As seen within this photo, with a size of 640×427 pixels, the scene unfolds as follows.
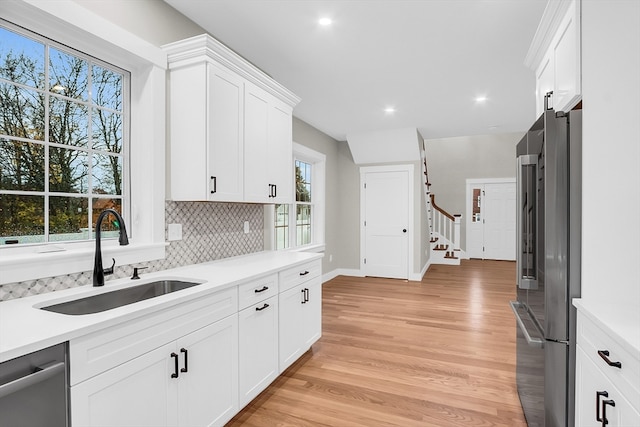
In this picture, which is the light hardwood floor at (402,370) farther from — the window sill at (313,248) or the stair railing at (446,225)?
the stair railing at (446,225)

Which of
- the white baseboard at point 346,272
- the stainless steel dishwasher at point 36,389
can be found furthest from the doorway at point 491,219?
the stainless steel dishwasher at point 36,389

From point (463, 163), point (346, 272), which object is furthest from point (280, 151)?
point (463, 163)

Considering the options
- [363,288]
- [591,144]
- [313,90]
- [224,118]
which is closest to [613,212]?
[591,144]

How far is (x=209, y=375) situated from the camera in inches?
71.2

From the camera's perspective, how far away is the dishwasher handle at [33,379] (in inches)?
39.6

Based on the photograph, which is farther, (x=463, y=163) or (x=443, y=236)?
(x=463, y=163)

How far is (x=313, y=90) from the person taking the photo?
3.93 m

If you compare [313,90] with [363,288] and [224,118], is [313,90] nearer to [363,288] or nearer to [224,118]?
[224,118]

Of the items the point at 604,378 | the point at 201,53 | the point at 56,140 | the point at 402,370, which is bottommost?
the point at 402,370

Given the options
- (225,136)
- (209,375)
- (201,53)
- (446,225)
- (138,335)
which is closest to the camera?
(138,335)

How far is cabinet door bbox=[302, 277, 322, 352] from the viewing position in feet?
9.53

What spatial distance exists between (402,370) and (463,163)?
734cm

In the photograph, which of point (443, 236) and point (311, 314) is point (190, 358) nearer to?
point (311, 314)

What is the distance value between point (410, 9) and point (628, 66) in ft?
4.48
